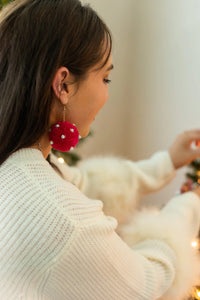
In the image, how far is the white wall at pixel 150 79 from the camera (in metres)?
1.48

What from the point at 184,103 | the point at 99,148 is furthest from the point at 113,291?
the point at 99,148

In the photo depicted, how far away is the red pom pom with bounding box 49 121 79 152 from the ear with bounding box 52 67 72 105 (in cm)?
5

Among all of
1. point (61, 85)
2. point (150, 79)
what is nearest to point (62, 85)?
point (61, 85)

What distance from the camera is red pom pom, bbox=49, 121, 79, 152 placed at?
2.15 feet

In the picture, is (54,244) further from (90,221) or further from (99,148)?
(99,148)

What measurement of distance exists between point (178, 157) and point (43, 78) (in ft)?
2.15

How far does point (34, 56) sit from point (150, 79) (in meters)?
1.23

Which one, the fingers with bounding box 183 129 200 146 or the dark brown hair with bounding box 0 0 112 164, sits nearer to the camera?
the dark brown hair with bounding box 0 0 112 164

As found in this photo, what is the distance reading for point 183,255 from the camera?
0.72 m

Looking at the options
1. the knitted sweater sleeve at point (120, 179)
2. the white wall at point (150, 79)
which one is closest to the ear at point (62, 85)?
the knitted sweater sleeve at point (120, 179)

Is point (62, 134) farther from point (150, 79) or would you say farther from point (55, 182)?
point (150, 79)

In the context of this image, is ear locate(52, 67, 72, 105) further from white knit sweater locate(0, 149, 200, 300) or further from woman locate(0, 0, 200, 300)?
white knit sweater locate(0, 149, 200, 300)

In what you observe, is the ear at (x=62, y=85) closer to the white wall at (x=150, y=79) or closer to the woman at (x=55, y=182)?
the woman at (x=55, y=182)

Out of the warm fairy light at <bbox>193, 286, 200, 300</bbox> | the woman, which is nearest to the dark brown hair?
the woman
